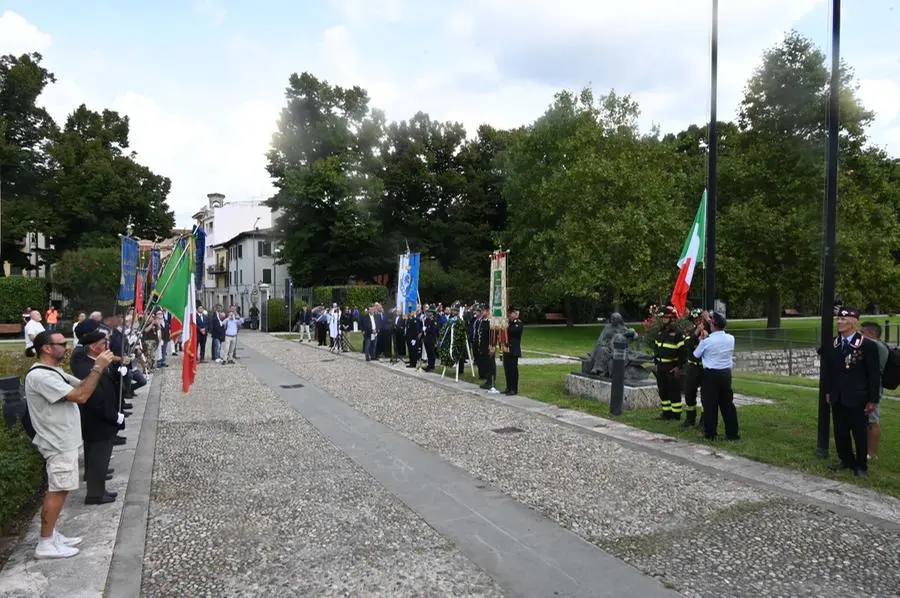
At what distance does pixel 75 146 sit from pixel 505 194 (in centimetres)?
3067

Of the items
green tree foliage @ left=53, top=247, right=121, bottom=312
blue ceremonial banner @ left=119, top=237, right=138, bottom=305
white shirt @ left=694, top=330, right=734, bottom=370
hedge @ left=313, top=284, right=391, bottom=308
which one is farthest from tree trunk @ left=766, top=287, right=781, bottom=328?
green tree foliage @ left=53, top=247, right=121, bottom=312

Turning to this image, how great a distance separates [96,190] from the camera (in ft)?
142

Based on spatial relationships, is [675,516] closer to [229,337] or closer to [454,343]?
[454,343]

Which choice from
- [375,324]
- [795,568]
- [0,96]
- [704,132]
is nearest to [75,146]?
[0,96]

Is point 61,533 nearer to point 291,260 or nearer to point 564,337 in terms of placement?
point 564,337

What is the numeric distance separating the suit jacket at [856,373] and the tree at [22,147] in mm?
46233

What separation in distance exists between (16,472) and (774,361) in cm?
2477

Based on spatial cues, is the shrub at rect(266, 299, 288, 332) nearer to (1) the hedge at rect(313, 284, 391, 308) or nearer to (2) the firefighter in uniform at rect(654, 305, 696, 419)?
(1) the hedge at rect(313, 284, 391, 308)

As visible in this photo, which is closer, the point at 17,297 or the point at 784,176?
the point at 784,176

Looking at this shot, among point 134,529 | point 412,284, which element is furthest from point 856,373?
point 412,284

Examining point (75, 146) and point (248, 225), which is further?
point (248, 225)

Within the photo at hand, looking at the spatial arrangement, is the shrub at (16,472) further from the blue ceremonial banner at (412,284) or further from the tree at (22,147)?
the tree at (22,147)

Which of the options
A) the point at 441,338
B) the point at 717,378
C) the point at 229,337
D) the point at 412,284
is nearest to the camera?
the point at 717,378

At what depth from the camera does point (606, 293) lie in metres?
40.9
